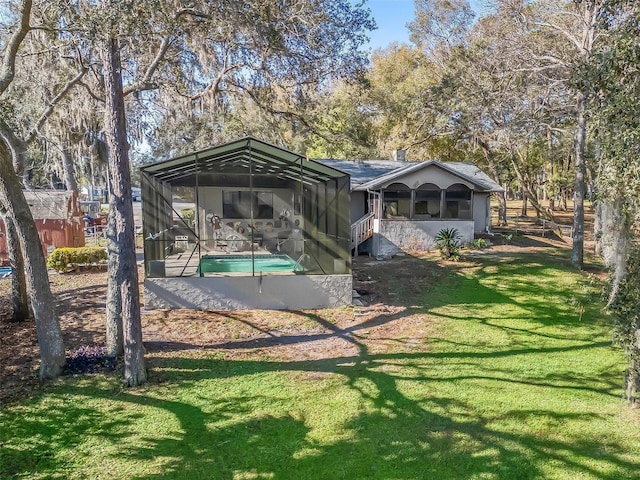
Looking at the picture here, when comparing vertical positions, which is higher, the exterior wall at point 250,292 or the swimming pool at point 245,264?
the swimming pool at point 245,264

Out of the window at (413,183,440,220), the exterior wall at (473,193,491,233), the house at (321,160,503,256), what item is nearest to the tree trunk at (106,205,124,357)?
the house at (321,160,503,256)

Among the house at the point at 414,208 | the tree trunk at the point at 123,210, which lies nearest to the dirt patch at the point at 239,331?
the tree trunk at the point at 123,210

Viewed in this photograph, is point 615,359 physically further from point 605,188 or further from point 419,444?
point 419,444

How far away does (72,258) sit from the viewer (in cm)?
1242

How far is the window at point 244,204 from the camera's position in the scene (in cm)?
1490

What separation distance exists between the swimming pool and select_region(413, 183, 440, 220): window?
7.41 m

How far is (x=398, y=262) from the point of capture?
13.9m

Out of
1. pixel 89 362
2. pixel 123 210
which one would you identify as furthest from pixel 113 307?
pixel 123 210

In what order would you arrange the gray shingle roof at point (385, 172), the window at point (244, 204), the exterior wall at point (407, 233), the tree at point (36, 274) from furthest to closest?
the exterior wall at point (407, 233) < the gray shingle roof at point (385, 172) < the window at point (244, 204) < the tree at point (36, 274)

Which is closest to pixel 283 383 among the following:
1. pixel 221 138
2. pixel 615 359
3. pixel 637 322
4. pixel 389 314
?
pixel 389 314

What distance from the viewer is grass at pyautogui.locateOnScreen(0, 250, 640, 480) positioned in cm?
415

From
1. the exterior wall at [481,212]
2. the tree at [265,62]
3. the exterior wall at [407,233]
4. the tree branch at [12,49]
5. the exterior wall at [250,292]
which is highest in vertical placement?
the tree at [265,62]

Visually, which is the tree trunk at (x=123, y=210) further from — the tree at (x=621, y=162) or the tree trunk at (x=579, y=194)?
the tree trunk at (x=579, y=194)

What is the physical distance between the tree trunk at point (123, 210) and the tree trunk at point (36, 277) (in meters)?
1.03
